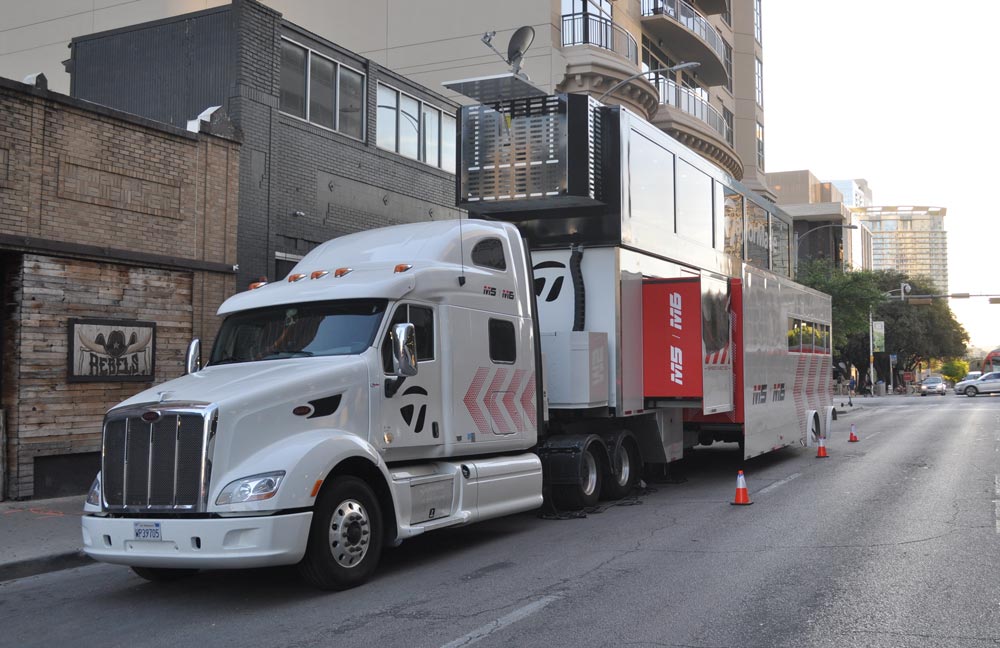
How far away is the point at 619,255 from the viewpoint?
12.0 m

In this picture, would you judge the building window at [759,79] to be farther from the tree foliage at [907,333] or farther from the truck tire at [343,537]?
the truck tire at [343,537]

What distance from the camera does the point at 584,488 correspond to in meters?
11.4

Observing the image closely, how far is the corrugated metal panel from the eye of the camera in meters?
16.6

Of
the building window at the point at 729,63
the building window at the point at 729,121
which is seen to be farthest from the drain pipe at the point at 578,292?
the building window at the point at 729,63

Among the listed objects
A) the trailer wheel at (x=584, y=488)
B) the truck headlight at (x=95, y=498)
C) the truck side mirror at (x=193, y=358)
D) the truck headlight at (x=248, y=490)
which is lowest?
the trailer wheel at (x=584, y=488)

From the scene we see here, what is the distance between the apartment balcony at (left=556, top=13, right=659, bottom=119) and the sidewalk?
66.1 feet

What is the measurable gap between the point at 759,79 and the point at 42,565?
5032 centimetres

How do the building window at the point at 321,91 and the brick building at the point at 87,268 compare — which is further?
the building window at the point at 321,91

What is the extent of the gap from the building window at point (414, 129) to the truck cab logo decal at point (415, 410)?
39.9 feet

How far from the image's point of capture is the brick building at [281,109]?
1638cm

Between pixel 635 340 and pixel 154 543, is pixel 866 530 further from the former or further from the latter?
pixel 154 543

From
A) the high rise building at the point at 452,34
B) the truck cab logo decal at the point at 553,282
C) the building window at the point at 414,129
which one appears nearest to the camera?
the truck cab logo decal at the point at 553,282

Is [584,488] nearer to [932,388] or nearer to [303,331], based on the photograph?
[303,331]

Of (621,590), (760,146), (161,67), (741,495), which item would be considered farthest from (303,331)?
(760,146)
